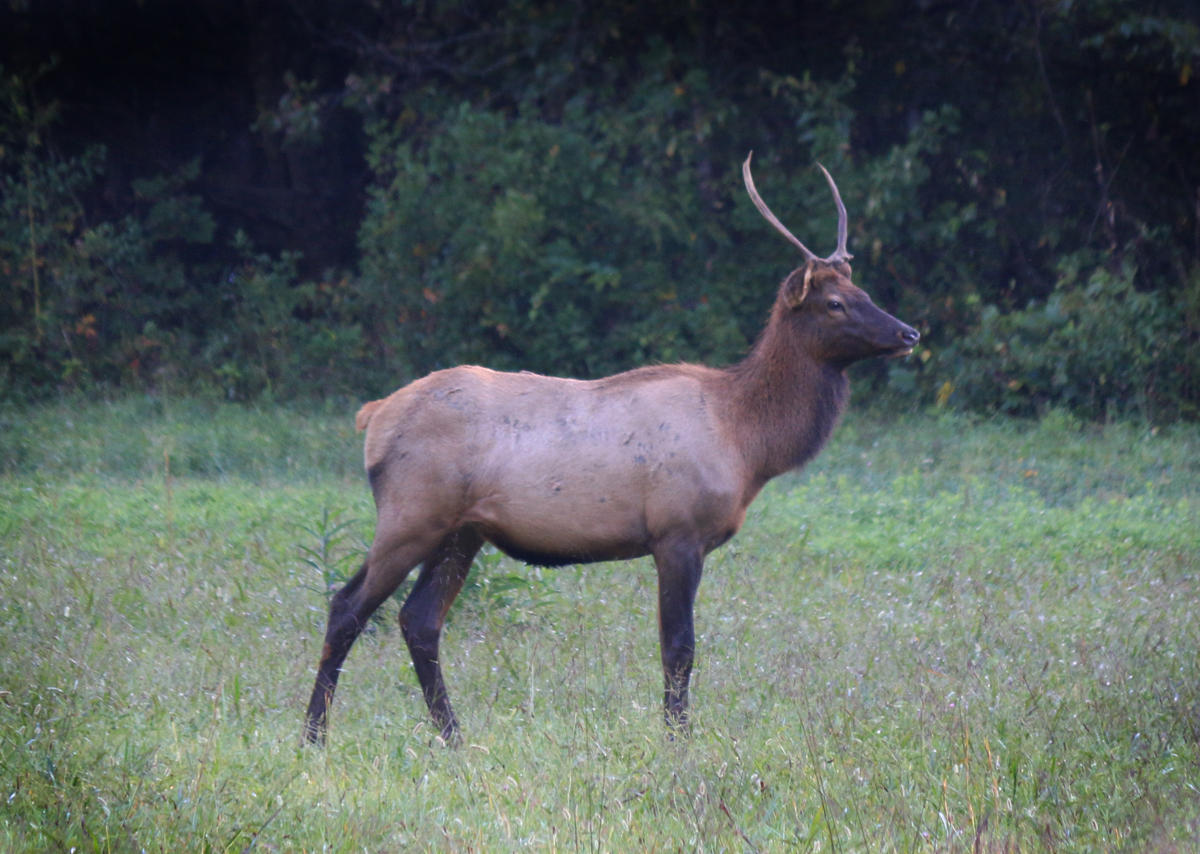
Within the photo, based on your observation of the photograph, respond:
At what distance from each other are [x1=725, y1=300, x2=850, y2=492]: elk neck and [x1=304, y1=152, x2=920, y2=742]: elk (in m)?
0.01

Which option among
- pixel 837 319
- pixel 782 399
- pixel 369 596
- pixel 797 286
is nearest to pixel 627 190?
pixel 797 286

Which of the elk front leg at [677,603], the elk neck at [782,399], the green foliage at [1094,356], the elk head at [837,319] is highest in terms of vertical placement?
the elk head at [837,319]

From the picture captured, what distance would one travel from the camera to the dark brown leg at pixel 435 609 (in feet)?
17.0

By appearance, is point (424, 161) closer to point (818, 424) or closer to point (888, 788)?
point (818, 424)

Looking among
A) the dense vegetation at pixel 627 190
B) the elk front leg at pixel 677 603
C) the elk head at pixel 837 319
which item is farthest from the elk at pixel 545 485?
the dense vegetation at pixel 627 190

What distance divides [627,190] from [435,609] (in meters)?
9.29

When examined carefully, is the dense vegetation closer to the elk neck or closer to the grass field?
the grass field

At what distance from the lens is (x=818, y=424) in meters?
5.75

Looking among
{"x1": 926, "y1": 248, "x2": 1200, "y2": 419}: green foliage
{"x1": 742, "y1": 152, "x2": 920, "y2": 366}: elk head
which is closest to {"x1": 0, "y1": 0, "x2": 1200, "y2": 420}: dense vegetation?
{"x1": 926, "y1": 248, "x2": 1200, "y2": 419}: green foliage

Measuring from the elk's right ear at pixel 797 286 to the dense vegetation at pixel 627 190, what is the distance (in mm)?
6964

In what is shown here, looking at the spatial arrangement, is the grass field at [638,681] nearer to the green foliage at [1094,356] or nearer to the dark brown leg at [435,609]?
the dark brown leg at [435,609]

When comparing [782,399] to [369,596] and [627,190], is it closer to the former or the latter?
[369,596]

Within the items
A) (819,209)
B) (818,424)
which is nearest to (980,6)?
(819,209)

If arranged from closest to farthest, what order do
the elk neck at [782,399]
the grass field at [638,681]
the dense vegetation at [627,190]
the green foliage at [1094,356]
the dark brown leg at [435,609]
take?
the grass field at [638,681] → the dark brown leg at [435,609] → the elk neck at [782,399] → the green foliage at [1094,356] → the dense vegetation at [627,190]
